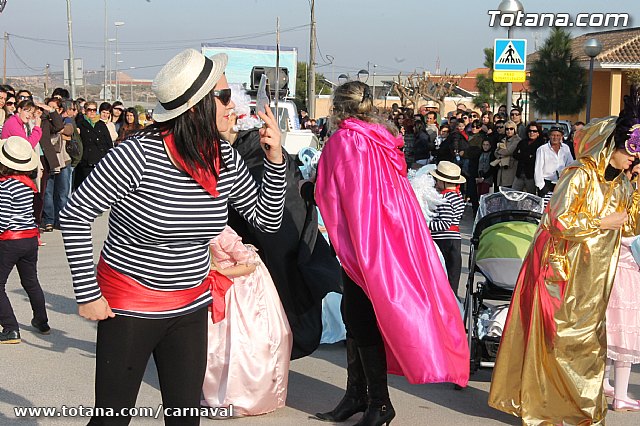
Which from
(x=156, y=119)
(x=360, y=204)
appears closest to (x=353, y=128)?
(x=360, y=204)

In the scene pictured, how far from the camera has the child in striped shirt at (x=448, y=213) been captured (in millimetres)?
7734

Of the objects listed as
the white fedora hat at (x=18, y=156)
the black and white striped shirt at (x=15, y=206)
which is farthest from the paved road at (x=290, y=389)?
the white fedora hat at (x=18, y=156)

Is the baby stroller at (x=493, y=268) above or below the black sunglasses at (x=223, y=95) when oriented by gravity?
below

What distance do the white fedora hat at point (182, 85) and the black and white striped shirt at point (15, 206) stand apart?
161 inches

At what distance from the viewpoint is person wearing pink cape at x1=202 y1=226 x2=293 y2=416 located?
5.44 meters

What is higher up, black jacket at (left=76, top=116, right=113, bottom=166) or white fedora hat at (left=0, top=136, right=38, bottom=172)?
white fedora hat at (left=0, top=136, right=38, bottom=172)

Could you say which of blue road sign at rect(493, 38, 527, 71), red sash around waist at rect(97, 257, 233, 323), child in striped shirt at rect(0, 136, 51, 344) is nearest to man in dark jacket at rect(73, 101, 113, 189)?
blue road sign at rect(493, 38, 527, 71)

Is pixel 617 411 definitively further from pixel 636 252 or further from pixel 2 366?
pixel 2 366

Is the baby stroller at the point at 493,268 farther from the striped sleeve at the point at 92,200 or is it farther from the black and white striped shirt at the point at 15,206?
the black and white striped shirt at the point at 15,206

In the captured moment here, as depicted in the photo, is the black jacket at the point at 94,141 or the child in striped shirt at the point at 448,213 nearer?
the child in striped shirt at the point at 448,213

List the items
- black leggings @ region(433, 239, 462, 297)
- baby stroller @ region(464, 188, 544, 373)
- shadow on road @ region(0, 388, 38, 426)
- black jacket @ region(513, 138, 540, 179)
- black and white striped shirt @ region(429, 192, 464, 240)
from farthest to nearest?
black jacket @ region(513, 138, 540, 179), black leggings @ region(433, 239, 462, 297), black and white striped shirt @ region(429, 192, 464, 240), baby stroller @ region(464, 188, 544, 373), shadow on road @ region(0, 388, 38, 426)

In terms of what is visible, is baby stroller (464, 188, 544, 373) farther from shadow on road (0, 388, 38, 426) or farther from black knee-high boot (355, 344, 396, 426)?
shadow on road (0, 388, 38, 426)

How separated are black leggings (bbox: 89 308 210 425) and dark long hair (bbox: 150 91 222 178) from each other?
62 cm

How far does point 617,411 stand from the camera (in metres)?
5.78
